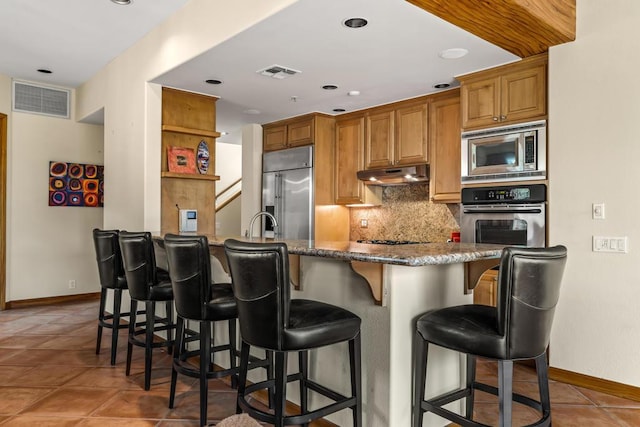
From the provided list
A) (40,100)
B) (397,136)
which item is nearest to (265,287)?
(397,136)

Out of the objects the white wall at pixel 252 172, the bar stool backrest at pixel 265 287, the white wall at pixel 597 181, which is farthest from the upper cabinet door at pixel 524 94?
the white wall at pixel 252 172

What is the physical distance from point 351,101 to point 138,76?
2193 millimetres

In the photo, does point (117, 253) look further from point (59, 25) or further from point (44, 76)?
point (44, 76)

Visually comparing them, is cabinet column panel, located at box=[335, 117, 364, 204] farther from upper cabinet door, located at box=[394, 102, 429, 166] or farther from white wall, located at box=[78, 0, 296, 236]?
white wall, located at box=[78, 0, 296, 236]

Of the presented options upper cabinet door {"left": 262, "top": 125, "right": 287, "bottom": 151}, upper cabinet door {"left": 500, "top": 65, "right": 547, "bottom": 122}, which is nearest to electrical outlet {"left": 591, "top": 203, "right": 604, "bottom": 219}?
upper cabinet door {"left": 500, "top": 65, "right": 547, "bottom": 122}

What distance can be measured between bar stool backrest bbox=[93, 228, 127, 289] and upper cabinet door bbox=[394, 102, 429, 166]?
2.86 meters

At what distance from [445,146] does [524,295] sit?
9.48ft

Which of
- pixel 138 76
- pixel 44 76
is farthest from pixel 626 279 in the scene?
pixel 44 76

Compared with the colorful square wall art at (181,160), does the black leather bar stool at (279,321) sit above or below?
below

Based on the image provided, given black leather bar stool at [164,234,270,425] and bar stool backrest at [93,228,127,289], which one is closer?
black leather bar stool at [164,234,270,425]

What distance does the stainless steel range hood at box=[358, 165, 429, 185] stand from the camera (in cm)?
458

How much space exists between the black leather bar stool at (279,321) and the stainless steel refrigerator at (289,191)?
3529 millimetres

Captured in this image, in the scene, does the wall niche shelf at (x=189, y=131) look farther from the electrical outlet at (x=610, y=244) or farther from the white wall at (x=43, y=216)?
the electrical outlet at (x=610, y=244)

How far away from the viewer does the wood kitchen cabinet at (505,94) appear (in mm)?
3516
